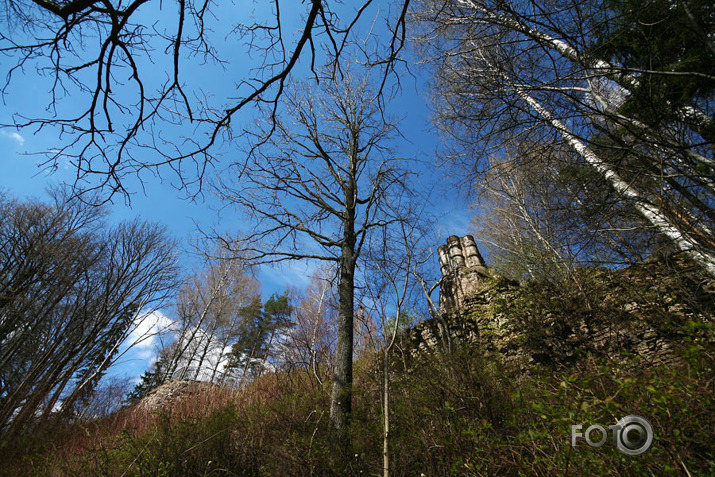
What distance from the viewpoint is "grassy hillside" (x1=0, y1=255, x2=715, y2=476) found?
4.83 ft

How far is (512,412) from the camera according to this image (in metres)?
2.67

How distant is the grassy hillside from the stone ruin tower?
747 mm

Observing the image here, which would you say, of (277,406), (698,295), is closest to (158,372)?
(277,406)

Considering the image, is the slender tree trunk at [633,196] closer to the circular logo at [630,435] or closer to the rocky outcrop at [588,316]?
the rocky outcrop at [588,316]

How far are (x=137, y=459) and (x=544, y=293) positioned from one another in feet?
21.8

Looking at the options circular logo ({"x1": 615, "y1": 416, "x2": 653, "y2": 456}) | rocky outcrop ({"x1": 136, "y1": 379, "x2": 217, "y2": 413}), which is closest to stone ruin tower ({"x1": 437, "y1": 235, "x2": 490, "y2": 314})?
circular logo ({"x1": 615, "y1": 416, "x2": 653, "y2": 456})

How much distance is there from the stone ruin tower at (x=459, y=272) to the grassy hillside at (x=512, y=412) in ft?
2.45

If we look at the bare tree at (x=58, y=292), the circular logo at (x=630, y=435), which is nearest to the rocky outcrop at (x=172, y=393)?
the bare tree at (x=58, y=292)

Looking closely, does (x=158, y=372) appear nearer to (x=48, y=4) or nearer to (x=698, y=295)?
(x=48, y=4)

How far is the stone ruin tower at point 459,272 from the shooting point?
6637 mm

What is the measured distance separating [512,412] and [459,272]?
4.89 meters

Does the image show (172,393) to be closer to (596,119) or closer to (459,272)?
(459,272)

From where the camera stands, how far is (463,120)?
322 centimetres

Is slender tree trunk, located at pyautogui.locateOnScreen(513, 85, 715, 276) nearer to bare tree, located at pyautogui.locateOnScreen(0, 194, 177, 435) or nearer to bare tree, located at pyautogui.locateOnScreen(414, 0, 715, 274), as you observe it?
bare tree, located at pyautogui.locateOnScreen(414, 0, 715, 274)
